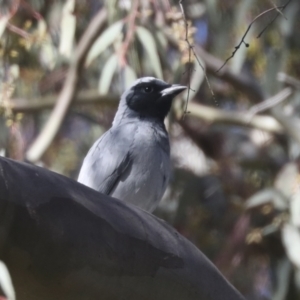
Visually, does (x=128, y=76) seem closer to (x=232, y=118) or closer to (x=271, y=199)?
(x=271, y=199)

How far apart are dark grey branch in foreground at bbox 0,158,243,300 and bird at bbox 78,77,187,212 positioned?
1.22 meters

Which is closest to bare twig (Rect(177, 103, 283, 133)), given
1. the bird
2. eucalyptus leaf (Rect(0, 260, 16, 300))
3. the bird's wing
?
the bird

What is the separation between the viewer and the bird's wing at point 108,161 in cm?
395

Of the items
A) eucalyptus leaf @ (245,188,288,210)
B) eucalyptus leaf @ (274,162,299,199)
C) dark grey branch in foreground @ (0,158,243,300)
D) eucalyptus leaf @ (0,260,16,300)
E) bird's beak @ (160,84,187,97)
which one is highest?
bird's beak @ (160,84,187,97)

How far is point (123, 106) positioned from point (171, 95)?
0.90 ft

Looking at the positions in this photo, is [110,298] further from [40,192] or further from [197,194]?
[197,194]

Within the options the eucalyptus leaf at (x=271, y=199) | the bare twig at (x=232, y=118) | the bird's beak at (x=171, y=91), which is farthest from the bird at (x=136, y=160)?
the bare twig at (x=232, y=118)

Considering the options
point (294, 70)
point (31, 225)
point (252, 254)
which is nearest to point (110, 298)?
point (31, 225)

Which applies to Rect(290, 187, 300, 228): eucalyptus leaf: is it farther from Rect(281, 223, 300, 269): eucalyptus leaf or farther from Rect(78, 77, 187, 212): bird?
Rect(78, 77, 187, 212): bird

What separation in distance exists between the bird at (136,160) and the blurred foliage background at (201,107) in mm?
479

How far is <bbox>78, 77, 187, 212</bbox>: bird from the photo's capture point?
389cm

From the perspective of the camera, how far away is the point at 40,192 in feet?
7.37

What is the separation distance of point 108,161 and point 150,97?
56cm

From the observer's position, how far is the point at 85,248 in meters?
2.29
